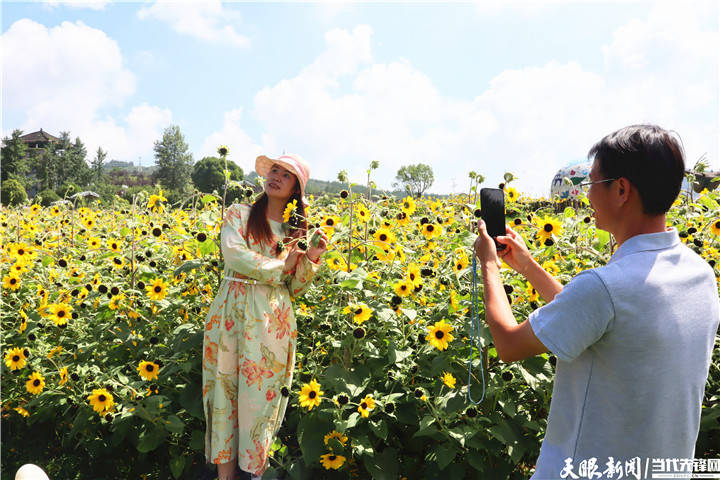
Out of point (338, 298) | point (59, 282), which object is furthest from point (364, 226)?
point (59, 282)

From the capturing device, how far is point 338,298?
2529 mm

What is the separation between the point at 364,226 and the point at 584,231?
3.87ft

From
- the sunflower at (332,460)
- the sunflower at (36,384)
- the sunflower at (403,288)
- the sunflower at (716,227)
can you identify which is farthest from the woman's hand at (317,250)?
the sunflower at (716,227)

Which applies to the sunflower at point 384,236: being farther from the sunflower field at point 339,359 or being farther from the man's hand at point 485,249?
the man's hand at point 485,249

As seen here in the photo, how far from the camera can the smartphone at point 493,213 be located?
142cm

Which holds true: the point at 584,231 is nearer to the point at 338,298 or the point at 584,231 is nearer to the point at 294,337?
the point at 338,298

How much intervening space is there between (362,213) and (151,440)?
1.63 m

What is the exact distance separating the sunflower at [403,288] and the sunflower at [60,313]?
6.53ft

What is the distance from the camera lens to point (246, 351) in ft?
7.87

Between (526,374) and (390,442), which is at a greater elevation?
(526,374)

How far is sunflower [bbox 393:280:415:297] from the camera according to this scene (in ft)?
7.65

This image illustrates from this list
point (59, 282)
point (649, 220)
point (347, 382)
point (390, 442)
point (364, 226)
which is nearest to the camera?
point (649, 220)

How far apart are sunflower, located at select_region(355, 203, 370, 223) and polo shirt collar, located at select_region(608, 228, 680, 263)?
1.54 meters

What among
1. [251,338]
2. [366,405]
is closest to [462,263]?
[366,405]
